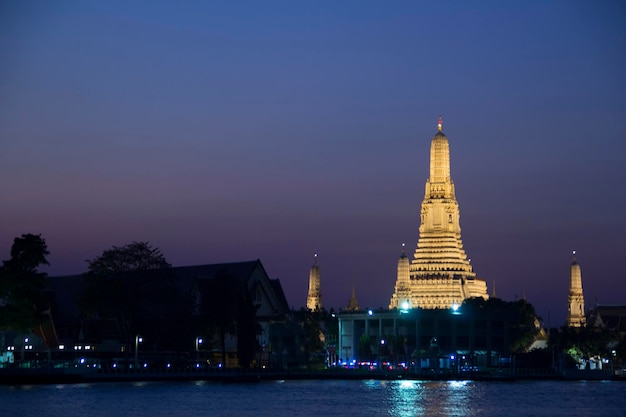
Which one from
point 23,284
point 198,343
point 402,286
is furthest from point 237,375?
point 402,286

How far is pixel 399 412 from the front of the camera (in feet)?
299

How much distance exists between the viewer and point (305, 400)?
103 metres

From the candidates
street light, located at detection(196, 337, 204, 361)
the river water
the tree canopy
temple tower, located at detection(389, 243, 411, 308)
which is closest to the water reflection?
the river water

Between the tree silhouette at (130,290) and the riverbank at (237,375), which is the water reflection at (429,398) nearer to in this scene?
the riverbank at (237,375)

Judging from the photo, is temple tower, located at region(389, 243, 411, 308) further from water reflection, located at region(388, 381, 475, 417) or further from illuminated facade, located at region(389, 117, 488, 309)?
water reflection, located at region(388, 381, 475, 417)

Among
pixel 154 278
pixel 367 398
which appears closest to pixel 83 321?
pixel 154 278

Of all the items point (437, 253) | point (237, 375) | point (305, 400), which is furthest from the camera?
point (437, 253)

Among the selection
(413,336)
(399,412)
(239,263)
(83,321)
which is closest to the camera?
(399,412)

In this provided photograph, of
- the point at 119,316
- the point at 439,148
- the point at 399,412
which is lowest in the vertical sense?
the point at 399,412

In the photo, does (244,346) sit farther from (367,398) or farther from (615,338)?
(615,338)

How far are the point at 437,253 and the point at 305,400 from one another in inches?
3707

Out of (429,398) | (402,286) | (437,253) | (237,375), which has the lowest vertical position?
(429,398)

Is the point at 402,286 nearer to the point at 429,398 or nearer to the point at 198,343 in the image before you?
the point at 198,343

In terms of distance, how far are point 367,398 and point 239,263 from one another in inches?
2027
